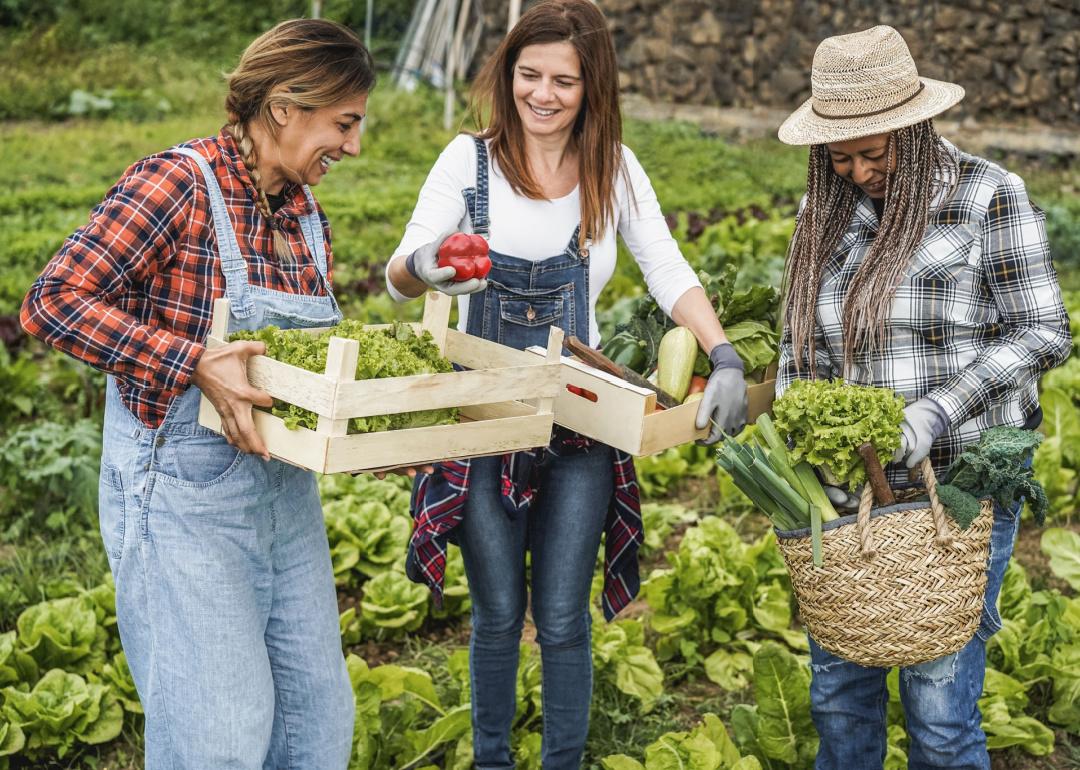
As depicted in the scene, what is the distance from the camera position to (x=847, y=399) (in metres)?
2.41

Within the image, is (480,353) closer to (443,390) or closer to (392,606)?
(443,390)

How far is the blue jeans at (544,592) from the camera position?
9.52 ft

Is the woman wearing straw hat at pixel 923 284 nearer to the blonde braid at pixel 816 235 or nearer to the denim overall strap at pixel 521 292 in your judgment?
the blonde braid at pixel 816 235

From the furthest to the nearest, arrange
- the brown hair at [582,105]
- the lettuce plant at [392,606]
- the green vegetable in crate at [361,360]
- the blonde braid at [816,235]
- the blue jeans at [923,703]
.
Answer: the lettuce plant at [392,606]
the brown hair at [582,105]
the blonde braid at [816,235]
the blue jeans at [923,703]
the green vegetable in crate at [361,360]

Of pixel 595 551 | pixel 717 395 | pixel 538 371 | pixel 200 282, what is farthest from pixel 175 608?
pixel 717 395

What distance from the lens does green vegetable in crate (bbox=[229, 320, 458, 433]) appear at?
225cm

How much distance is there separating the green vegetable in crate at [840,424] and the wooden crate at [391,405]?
19.9 inches

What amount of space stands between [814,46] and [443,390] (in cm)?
1263

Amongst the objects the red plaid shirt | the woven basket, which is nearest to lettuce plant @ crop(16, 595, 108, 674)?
the red plaid shirt

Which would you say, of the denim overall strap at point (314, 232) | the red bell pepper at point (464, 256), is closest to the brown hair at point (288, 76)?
the denim overall strap at point (314, 232)

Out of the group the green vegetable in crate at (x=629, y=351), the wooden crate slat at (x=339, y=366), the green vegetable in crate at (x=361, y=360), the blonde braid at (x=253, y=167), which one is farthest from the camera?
the green vegetable in crate at (x=629, y=351)

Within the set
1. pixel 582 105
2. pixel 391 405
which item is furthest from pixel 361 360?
pixel 582 105

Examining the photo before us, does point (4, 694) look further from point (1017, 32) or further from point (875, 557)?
point (1017, 32)

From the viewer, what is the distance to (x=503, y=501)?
2.86 meters
